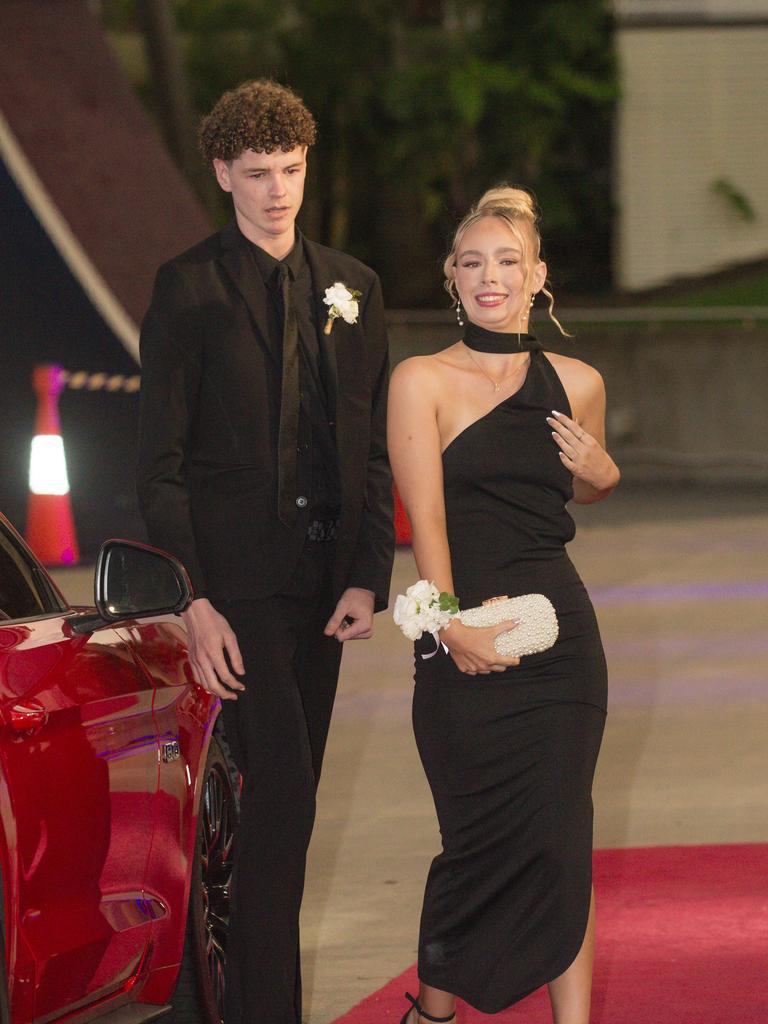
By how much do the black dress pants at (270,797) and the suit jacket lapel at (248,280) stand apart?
466 mm

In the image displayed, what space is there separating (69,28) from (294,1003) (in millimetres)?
13145

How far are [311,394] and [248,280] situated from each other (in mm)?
281

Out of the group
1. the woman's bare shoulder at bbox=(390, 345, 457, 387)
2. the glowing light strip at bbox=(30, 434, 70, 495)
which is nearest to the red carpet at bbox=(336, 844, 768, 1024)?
the woman's bare shoulder at bbox=(390, 345, 457, 387)

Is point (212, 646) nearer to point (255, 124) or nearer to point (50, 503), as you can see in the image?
point (255, 124)

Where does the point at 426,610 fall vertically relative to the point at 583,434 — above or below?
below

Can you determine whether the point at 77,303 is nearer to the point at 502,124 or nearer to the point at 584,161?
the point at 502,124

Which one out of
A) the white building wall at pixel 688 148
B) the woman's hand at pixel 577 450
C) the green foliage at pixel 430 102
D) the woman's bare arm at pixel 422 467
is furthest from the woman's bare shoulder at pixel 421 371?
the white building wall at pixel 688 148

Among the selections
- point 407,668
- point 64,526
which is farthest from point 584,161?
point 407,668

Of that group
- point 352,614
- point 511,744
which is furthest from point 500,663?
point 352,614

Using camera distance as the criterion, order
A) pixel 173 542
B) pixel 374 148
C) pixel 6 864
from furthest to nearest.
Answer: pixel 374 148 < pixel 173 542 < pixel 6 864

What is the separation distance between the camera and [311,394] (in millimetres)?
4430

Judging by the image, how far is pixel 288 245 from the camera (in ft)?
14.8

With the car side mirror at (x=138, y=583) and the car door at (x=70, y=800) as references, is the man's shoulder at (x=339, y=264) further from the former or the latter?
the car door at (x=70, y=800)

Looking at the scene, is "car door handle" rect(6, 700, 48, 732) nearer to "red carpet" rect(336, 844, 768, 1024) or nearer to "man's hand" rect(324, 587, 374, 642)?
"man's hand" rect(324, 587, 374, 642)
